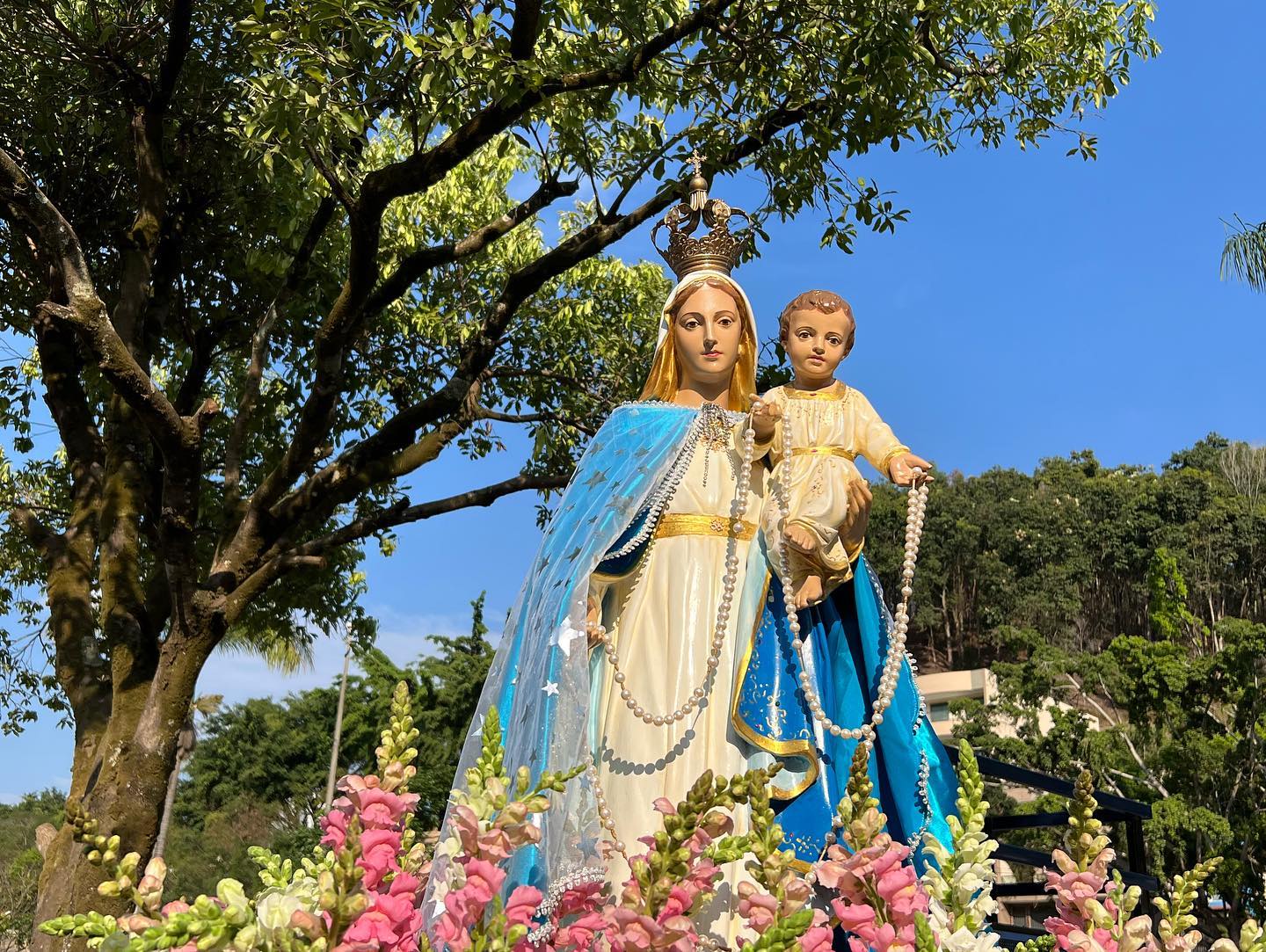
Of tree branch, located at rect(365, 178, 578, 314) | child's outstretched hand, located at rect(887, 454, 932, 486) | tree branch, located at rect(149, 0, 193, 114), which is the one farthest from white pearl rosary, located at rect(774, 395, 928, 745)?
tree branch, located at rect(149, 0, 193, 114)

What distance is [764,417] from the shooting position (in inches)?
176

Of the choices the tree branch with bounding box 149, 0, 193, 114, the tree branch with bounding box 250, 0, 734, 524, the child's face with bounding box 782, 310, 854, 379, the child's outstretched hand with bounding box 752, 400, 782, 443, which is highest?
the tree branch with bounding box 149, 0, 193, 114

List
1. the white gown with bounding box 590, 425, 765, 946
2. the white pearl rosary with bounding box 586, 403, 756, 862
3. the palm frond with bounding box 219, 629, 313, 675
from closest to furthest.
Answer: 1. the white pearl rosary with bounding box 586, 403, 756, 862
2. the white gown with bounding box 590, 425, 765, 946
3. the palm frond with bounding box 219, 629, 313, 675

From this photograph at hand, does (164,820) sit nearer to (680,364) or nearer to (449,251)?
(449,251)

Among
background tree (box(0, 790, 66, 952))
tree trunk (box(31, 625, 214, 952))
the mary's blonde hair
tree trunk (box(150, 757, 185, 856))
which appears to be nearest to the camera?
the mary's blonde hair

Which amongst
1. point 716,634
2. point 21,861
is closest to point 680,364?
point 716,634

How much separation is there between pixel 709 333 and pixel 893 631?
1.33 meters

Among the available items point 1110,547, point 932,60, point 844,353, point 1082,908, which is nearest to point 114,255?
point 932,60

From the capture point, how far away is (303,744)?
1334 inches

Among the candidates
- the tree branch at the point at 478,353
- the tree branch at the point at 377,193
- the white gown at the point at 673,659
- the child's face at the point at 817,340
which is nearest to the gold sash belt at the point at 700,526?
the white gown at the point at 673,659

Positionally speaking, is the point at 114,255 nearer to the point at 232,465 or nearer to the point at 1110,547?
the point at 232,465

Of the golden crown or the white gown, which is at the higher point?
the golden crown

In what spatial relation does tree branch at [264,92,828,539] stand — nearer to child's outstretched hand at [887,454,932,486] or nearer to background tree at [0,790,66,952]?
background tree at [0,790,66,952]

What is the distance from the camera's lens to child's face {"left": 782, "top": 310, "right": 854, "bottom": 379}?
4.78m
